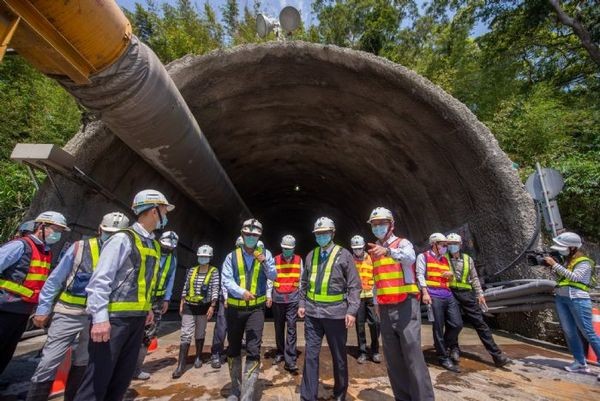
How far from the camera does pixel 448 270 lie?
523cm

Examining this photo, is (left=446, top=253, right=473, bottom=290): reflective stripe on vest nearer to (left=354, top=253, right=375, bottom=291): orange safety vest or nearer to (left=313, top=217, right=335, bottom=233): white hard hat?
(left=354, top=253, right=375, bottom=291): orange safety vest

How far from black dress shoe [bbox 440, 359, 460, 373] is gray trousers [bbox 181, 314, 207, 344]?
3.71 m

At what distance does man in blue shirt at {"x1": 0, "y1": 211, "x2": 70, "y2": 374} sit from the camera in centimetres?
367

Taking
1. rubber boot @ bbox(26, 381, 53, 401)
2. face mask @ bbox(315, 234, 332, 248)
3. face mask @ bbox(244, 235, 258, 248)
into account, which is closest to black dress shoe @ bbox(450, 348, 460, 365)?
face mask @ bbox(315, 234, 332, 248)

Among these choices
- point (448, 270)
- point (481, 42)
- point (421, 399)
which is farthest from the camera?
point (481, 42)

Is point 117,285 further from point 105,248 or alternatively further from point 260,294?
point 260,294

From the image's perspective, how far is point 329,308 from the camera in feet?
12.2

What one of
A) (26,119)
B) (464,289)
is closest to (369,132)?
(464,289)

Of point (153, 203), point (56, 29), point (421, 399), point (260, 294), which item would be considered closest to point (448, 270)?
point (421, 399)

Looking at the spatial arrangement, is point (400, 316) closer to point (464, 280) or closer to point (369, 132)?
point (464, 280)

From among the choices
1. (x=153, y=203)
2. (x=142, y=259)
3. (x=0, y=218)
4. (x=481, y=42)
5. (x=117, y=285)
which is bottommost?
(x=117, y=285)

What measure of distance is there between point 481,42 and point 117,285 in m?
18.5

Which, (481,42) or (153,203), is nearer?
(153,203)

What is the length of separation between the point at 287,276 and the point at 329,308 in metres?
2.03
